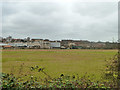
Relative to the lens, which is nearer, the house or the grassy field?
the grassy field

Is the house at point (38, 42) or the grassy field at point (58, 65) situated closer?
the grassy field at point (58, 65)

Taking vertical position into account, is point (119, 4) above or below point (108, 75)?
above

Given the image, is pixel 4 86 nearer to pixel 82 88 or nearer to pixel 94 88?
pixel 82 88

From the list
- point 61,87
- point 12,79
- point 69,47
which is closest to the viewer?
point 61,87

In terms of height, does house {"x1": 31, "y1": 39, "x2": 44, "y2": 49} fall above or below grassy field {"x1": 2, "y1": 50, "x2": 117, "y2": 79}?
above

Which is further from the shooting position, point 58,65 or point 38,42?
point 38,42

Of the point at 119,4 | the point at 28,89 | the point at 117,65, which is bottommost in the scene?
the point at 28,89

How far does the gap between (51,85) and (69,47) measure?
15.0 meters

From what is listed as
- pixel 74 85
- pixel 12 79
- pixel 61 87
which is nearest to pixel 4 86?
pixel 12 79

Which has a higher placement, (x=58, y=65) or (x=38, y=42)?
(x=38, y=42)

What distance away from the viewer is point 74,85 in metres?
2.74

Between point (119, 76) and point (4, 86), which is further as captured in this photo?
point (119, 76)

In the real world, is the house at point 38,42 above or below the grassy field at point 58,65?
above

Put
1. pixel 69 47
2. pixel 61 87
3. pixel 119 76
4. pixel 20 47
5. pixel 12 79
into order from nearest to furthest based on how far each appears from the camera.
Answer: pixel 61 87 → pixel 12 79 → pixel 119 76 → pixel 69 47 → pixel 20 47
